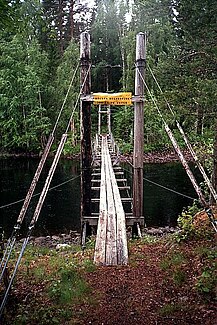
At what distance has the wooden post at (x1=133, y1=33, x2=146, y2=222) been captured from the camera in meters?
5.15

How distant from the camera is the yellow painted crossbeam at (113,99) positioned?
5225 millimetres

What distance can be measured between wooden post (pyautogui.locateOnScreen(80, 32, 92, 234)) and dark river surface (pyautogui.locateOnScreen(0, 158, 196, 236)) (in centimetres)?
248

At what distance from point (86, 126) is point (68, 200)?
241 inches

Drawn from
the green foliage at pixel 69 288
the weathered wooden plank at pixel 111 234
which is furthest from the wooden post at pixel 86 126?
the green foliage at pixel 69 288

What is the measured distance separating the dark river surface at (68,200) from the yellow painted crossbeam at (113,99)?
2.93 metres

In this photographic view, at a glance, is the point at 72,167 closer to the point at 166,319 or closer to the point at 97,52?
the point at 97,52

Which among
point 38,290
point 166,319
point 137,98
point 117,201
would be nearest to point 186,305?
point 166,319

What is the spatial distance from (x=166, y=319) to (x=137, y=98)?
3375 millimetres

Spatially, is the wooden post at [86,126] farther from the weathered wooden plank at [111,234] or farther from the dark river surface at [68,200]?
the dark river surface at [68,200]

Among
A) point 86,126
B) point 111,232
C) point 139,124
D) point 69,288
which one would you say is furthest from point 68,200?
point 69,288

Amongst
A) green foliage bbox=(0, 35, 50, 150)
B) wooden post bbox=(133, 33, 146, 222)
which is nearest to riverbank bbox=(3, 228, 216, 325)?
wooden post bbox=(133, 33, 146, 222)

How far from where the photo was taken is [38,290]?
2904mm

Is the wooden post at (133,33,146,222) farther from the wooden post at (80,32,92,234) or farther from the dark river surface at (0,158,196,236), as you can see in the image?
the dark river surface at (0,158,196,236)

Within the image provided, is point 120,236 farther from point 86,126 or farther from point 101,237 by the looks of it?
point 86,126
